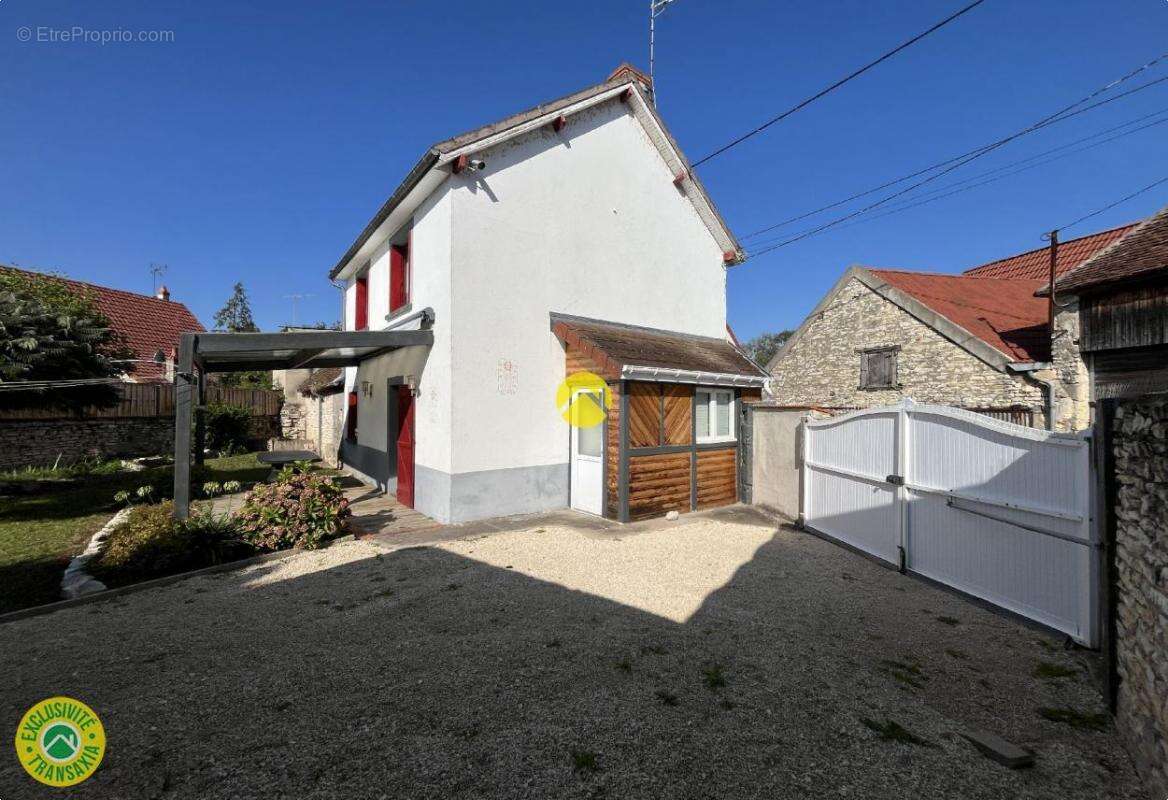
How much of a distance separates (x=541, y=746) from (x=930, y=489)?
16.8 feet

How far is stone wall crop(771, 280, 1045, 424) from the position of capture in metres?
12.8

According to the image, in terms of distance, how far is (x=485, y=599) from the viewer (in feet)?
16.7

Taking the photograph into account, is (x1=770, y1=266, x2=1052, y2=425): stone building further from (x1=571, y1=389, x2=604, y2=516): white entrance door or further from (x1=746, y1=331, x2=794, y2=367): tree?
(x1=746, y1=331, x2=794, y2=367): tree

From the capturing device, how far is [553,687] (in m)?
3.45

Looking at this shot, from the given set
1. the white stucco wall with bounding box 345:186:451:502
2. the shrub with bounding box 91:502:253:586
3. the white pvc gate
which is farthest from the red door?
the white pvc gate

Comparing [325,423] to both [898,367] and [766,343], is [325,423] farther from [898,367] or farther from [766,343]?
[766,343]

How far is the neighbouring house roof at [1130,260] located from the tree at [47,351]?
2020cm

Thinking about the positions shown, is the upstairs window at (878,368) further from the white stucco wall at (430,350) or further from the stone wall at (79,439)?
the stone wall at (79,439)

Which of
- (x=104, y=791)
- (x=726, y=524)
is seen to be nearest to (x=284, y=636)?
A: (x=104, y=791)

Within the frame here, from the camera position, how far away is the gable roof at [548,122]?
26.7 ft

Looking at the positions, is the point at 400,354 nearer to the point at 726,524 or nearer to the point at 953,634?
the point at 726,524

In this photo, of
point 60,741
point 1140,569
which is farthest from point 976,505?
point 60,741

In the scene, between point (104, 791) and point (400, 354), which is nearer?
point (104, 791)

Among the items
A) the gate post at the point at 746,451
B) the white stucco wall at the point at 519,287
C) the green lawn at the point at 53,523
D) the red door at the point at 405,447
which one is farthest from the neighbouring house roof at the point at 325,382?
the gate post at the point at 746,451
